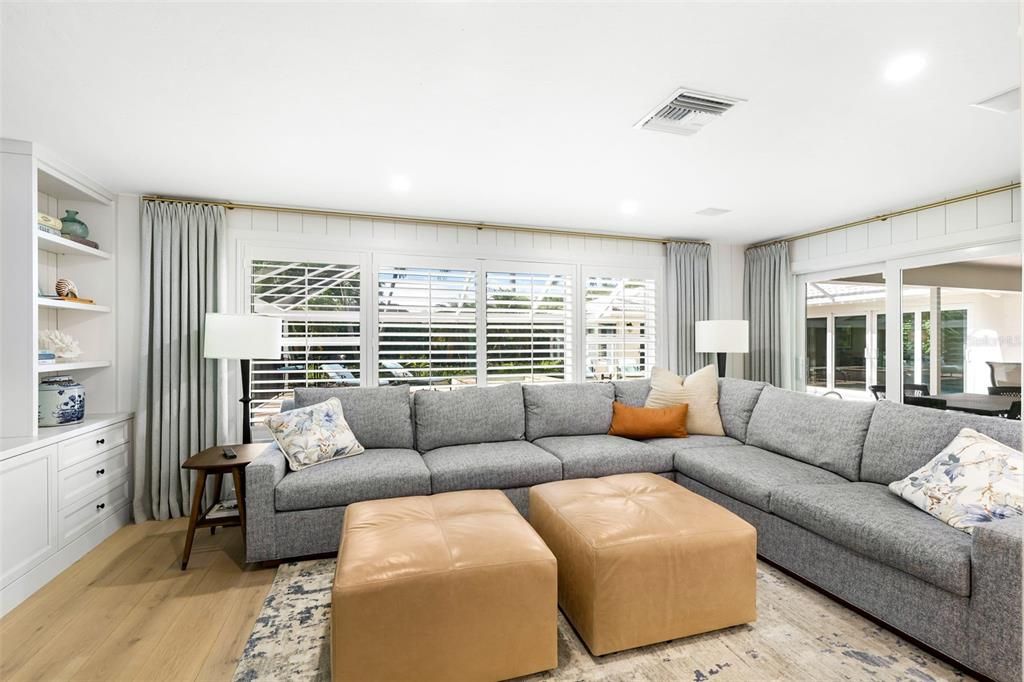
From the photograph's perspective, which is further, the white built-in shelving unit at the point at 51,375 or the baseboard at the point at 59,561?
the white built-in shelving unit at the point at 51,375

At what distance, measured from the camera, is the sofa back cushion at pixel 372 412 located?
3.33 m

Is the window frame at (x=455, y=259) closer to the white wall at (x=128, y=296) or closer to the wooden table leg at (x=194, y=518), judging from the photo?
the white wall at (x=128, y=296)

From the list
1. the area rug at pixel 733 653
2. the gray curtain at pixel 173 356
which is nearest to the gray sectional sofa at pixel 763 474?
the area rug at pixel 733 653

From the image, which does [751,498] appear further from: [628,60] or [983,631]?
[628,60]

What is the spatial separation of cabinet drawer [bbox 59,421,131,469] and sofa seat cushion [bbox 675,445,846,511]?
3645 millimetres

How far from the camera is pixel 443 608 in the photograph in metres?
1.66

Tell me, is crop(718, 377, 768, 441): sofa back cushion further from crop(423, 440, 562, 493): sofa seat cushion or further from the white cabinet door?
the white cabinet door

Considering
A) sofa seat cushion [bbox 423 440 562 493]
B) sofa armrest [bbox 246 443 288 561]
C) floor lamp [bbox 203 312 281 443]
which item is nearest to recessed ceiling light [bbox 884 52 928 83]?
sofa seat cushion [bbox 423 440 562 493]

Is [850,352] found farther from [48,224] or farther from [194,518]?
[48,224]

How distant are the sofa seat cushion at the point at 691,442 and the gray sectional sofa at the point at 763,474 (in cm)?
2

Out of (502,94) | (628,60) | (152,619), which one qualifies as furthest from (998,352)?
(152,619)

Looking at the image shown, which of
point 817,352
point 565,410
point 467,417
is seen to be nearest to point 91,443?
point 467,417

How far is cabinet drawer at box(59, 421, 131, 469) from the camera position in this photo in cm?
271

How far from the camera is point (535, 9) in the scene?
5.13 feet
